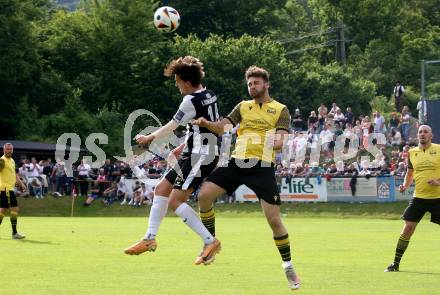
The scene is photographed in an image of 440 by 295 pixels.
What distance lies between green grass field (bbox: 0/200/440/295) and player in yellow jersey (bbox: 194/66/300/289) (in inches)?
32.3

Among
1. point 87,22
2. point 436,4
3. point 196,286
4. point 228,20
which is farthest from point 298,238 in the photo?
point 436,4

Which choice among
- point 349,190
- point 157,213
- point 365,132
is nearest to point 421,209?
point 157,213

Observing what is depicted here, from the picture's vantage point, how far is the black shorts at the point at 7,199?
24.8 metres

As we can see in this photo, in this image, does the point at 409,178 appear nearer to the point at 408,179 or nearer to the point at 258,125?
the point at 408,179

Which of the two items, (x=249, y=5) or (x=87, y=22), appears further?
(x=249, y=5)

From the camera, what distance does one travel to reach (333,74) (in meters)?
67.0

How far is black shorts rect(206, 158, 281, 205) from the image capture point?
12484 millimetres

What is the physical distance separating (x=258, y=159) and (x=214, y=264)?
4.82m

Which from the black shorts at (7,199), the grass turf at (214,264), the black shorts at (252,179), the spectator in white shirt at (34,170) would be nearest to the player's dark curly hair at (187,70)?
the black shorts at (252,179)

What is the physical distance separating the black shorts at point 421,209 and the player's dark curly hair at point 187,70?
546 centimetres

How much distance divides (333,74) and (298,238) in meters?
43.6

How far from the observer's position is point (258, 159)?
12633 millimetres

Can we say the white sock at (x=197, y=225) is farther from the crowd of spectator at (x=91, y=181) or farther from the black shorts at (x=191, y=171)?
the crowd of spectator at (x=91, y=181)

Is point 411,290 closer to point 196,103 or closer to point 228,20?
point 196,103
